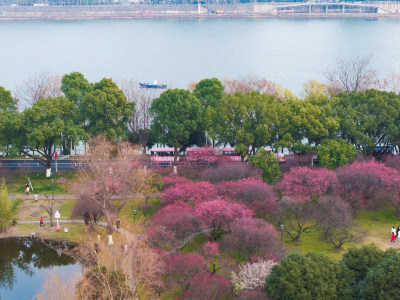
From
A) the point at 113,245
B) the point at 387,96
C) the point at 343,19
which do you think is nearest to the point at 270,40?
the point at 343,19

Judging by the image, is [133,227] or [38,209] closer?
[133,227]

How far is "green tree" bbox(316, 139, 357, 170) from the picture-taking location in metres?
41.0

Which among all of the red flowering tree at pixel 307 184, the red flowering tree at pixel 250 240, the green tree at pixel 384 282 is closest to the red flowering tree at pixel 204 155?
the red flowering tree at pixel 307 184

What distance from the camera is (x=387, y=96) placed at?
45281mm

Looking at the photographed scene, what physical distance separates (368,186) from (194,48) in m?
79.7

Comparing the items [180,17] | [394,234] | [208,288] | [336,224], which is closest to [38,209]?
[208,288]

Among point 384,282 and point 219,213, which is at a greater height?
point 384,282

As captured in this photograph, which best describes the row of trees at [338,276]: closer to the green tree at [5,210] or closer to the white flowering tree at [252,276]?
the white flowering tree at [252,276]

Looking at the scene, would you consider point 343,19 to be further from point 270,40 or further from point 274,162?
point 274,162

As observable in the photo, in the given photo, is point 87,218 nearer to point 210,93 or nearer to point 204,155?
point 204,155

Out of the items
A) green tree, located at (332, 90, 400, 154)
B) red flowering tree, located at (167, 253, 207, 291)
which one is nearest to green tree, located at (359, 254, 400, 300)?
red flowering tree, located at (167, 253, 207, 291)

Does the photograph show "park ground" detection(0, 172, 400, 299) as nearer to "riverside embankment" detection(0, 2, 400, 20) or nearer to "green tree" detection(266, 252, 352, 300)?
"green tree" detection(266, 252, 352, 300)

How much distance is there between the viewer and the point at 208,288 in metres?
25.8

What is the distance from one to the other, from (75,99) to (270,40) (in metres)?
78.8
